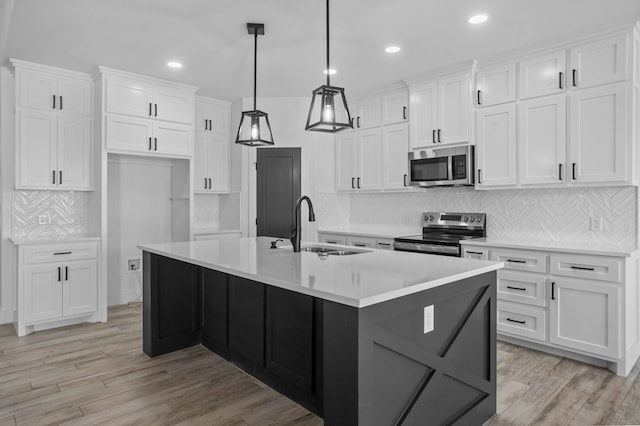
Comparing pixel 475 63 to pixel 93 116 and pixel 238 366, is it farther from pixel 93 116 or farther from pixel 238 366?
pixel 93 116

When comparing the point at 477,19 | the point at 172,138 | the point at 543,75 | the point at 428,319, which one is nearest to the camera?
the point at 428,319

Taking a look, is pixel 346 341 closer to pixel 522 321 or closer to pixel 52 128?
pixel 522 321

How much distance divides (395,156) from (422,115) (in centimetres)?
60

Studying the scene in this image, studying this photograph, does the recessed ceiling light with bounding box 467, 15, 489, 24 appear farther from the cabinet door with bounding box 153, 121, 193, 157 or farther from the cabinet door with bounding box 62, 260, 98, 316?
the cabinet door with bounding box 62, 260, 98, 316

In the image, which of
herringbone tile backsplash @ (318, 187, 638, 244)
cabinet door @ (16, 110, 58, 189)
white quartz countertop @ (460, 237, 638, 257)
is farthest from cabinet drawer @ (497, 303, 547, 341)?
cabinet door @ (16, 110, 58, 189)

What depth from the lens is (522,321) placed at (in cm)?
356

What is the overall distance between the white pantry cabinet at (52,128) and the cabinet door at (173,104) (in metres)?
0.71

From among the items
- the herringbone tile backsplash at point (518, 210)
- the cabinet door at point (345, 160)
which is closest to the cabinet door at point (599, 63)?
the herringbone tile backsplash at point (518, 210)

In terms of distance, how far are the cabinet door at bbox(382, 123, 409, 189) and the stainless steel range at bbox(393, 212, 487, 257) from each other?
546 millimetres

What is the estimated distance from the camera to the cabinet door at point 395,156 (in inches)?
190

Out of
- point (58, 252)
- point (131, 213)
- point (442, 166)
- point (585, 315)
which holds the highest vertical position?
point (442, 166)

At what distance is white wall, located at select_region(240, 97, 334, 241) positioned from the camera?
545 cm

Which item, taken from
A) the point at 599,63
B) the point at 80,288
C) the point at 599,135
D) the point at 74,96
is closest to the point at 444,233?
the point at 599,135

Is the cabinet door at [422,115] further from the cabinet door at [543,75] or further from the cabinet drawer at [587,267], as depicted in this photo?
the cabinet drawer at [587,267]
